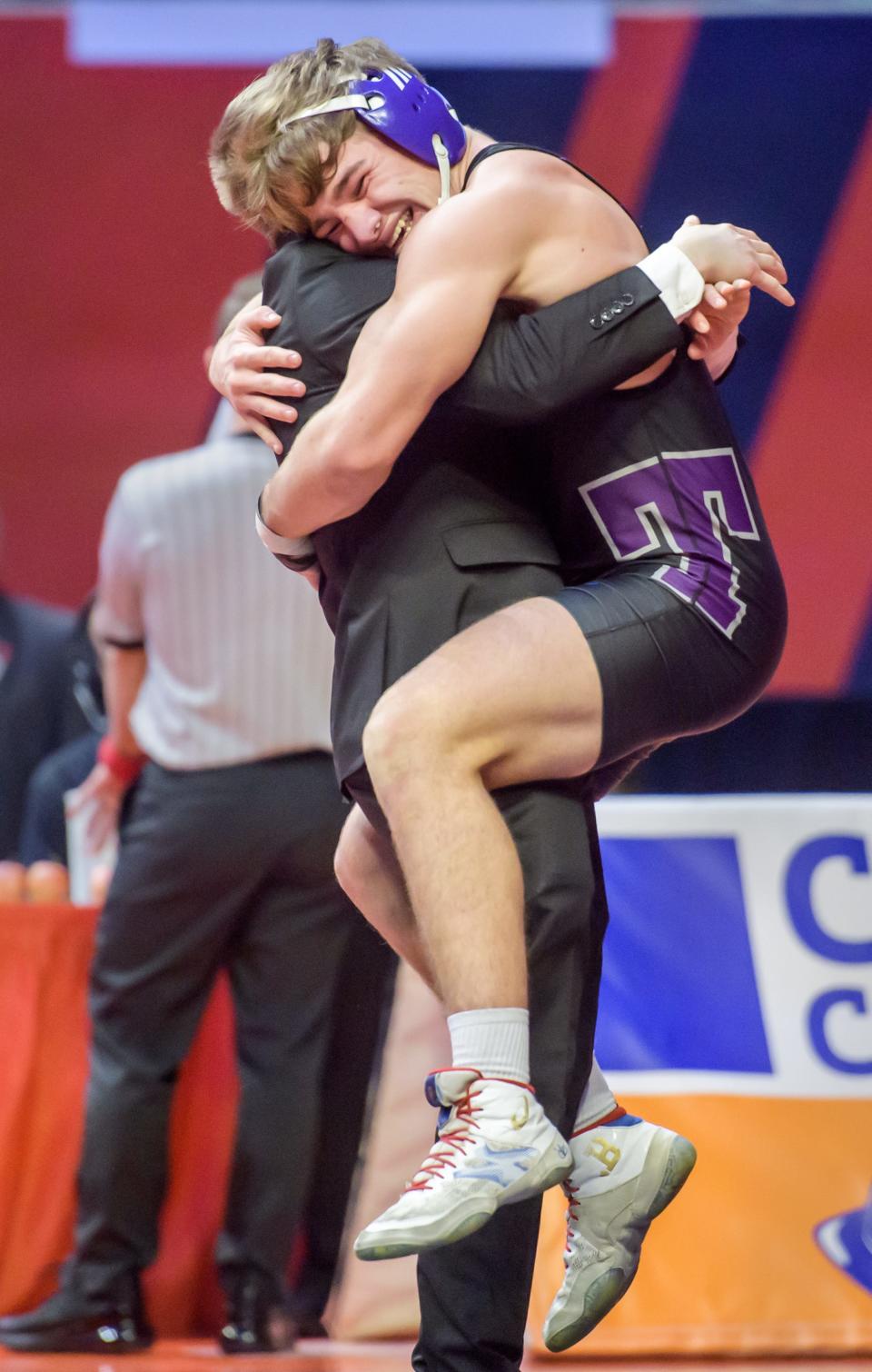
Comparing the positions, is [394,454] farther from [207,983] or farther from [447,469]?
[207,983]

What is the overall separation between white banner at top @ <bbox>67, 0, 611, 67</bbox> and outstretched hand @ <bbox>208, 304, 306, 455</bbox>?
316cm

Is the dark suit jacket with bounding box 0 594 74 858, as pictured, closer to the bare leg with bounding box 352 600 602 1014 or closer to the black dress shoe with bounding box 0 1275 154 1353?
the black dress shoe with bounding box 0 1275 154 1353

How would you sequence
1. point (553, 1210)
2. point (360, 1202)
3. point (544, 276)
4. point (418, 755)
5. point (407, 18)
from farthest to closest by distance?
point (407, 18)
point (360, 1202)
point (553, 1210)
point (544, 276)
point (418, 755)

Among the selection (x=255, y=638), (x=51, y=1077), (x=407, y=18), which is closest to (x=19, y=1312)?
(x=51, y=1077)

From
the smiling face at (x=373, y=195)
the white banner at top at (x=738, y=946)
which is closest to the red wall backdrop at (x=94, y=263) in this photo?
the white banner at top at (x=738, y=946)

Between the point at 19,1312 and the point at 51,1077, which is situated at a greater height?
the point at 51,1077

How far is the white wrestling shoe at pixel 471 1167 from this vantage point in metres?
1.90

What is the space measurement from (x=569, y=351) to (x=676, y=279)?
187mm

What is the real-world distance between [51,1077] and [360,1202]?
0.80m

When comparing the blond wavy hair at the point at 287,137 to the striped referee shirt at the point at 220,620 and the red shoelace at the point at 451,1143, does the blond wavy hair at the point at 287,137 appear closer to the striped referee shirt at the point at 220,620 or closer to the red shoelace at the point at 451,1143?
the red shoelace at the point at 451,1143

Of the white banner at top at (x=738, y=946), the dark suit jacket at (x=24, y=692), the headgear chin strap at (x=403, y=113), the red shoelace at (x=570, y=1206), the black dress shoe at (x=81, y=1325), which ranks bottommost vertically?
the black dress shoe at (x=81, y=1325)

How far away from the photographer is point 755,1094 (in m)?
3.55

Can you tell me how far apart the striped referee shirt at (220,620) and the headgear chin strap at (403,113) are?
162 cm

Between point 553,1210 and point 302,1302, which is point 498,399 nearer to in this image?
point 553,1210
